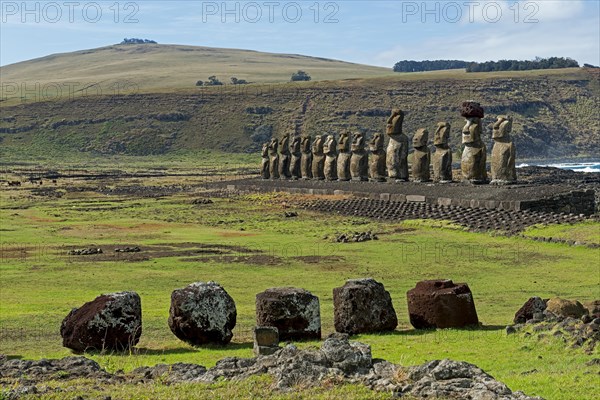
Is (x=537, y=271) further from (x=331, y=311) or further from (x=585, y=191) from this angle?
(x=585, y=191)

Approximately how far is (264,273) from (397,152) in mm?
25700

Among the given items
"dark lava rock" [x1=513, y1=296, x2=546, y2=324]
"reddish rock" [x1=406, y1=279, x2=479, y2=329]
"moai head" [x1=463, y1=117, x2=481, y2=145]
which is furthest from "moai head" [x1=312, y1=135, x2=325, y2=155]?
"dark lava rock" [x1=513, y1=296, x2=546, y2=324]

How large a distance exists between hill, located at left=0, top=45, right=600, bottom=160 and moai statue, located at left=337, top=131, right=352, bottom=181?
71.3 meters

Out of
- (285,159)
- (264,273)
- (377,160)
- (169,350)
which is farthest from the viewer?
(285,159)

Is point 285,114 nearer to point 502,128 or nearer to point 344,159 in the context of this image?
point 344,159

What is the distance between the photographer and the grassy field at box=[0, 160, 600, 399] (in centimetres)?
1357

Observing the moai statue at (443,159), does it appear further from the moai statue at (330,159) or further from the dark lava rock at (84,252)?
the dark lava rock at (84,252)

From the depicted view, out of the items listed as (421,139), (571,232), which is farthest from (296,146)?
(571,232)

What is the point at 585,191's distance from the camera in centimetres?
4109

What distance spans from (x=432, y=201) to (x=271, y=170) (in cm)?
2290

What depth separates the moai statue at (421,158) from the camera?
47.9 meters

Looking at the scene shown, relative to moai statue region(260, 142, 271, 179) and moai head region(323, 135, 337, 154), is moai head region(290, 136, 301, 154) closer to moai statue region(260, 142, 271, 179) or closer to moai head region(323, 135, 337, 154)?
moai statue region(260, 142, 271, 179)

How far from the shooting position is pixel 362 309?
54.0ft

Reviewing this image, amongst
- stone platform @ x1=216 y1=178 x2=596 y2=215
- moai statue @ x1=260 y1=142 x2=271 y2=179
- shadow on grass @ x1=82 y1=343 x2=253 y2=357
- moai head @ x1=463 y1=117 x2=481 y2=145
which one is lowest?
shadow on grass @ x1=82 y1=343 x2=253 y2=357
